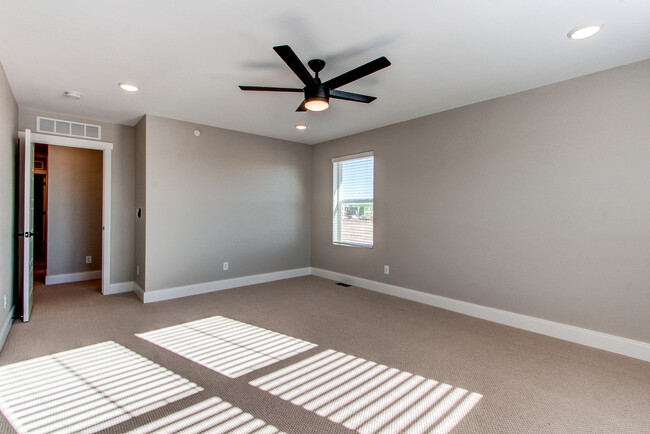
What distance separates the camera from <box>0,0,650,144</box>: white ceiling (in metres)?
1.98

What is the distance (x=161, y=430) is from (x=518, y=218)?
349cm

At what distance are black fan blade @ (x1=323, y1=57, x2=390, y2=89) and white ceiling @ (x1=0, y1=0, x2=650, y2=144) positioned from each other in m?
0.21

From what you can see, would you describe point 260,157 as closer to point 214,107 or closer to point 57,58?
point 214,107

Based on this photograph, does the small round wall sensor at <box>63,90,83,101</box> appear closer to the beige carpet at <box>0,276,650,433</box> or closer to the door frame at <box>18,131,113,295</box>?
the door frame at <box>18,131,113,295</box>

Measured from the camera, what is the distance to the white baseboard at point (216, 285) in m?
4.21

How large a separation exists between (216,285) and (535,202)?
13.8ft

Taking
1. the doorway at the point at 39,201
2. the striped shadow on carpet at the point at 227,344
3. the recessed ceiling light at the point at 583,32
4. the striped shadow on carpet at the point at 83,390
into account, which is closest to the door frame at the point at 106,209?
the striped shadow on carpet at the point at 227,344

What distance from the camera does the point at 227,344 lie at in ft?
9.41

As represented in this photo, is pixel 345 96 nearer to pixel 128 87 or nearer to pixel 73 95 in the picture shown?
pixel 128 87

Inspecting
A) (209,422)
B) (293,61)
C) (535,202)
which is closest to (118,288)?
(209,422)

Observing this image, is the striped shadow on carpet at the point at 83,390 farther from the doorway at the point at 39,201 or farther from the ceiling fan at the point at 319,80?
the doorway at the point at 39,201

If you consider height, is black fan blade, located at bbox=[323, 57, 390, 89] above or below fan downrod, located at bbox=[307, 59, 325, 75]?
below

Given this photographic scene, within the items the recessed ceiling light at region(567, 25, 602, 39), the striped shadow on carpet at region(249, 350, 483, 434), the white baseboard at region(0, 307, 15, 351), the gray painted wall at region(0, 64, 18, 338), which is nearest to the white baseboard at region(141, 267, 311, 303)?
the white baseboard at region(0, 307, 15, 351)

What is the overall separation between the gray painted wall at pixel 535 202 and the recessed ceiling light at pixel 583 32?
32.3 inches
